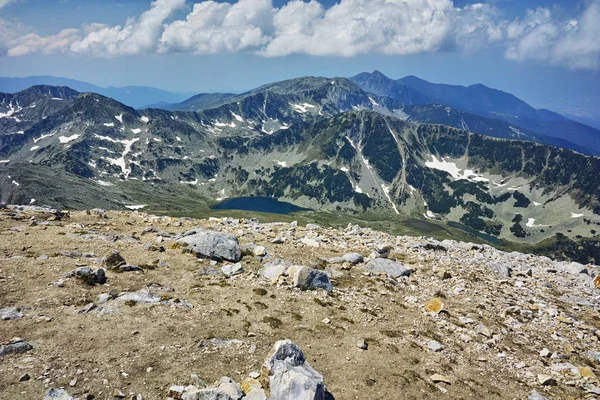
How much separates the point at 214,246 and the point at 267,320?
9.54 meters

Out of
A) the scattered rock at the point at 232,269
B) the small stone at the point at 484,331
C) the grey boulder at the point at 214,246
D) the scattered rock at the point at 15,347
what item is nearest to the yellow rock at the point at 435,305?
the small stone at the point at 484,331

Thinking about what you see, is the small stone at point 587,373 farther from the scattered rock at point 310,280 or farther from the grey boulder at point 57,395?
the grey boulder at point 57,395

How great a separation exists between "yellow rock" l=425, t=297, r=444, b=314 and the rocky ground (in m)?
0.13

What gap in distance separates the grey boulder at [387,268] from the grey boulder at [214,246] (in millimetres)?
10925

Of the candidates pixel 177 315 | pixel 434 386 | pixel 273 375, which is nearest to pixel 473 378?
pixel 434 386

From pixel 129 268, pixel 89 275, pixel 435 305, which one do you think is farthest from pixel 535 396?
pixel 89 275

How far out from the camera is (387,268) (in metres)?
27.3

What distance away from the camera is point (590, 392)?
661 inches

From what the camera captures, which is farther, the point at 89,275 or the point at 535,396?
the point at 89,275

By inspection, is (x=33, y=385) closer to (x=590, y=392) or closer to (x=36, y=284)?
(x=36, y=284)

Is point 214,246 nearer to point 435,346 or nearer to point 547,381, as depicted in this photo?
point 435,346

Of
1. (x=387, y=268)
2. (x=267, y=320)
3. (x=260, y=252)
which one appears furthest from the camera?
(x=387, y=268)

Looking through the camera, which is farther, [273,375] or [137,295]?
[137,295]

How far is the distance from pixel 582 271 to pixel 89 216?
51180 mm
